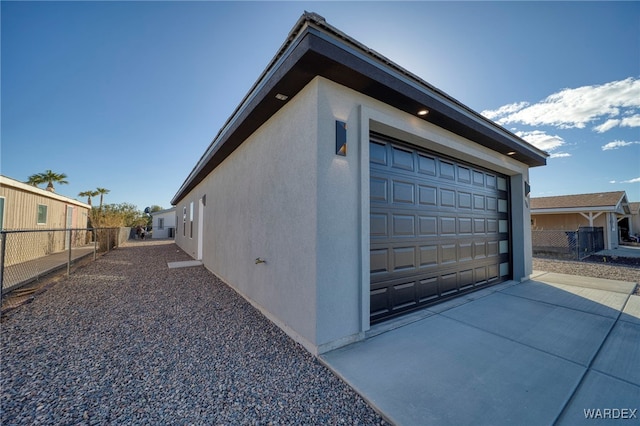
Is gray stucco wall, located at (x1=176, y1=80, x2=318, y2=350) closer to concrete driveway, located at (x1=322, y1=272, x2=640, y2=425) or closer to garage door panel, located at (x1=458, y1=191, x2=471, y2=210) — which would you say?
concrete driveway, located at (x1=322, y1=272, x2=640, y2=425)

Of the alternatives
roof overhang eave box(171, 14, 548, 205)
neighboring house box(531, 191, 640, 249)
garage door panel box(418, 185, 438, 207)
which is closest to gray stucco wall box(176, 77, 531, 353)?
roof overhang eave box(171, 14, 548, 205)

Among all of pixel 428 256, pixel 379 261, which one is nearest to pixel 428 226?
pixel 428 256

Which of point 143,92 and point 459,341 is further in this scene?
point 143,92

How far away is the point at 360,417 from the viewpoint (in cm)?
174

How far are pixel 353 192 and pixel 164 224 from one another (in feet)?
94.8

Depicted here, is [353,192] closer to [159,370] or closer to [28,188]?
[159,370]

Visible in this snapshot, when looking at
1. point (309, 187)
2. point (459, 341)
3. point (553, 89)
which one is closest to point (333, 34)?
point (309, 187)

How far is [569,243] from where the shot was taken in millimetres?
10414

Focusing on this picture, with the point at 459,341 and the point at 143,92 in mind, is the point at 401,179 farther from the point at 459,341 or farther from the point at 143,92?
the point at 143,92

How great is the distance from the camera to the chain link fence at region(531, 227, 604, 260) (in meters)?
10.2

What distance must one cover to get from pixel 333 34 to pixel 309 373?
3465 mm

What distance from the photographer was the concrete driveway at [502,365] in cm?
178

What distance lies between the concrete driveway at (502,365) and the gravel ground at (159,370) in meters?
0.40

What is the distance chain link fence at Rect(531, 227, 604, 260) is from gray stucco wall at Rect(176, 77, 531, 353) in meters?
10.7
